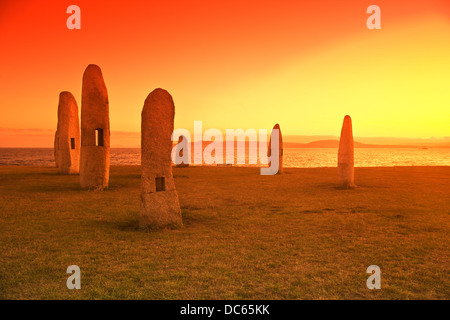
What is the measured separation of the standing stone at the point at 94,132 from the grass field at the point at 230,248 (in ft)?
6.73

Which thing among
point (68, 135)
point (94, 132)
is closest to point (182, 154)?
point (68, 135)

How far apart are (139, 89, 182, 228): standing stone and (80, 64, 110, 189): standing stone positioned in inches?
348

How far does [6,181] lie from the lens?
21.7 meters

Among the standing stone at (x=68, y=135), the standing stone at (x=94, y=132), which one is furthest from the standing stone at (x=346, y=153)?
the standing stone at (x=68, y=135)

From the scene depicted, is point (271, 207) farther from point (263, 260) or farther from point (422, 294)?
point (422, 294)

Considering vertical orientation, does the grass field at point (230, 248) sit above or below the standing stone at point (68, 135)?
below

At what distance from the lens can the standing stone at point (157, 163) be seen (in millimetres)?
10258

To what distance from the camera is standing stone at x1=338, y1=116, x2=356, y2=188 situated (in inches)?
751

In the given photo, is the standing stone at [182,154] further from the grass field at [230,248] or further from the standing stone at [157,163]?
the standing stone at [157,163]

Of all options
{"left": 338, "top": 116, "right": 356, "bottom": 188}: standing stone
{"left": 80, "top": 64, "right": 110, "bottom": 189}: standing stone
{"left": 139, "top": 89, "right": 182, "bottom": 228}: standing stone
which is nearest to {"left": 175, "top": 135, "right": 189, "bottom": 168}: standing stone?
{"left": 80, "top": 64, "right": 110, "bottom": 189}: standing stone

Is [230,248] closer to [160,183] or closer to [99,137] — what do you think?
[160,183]

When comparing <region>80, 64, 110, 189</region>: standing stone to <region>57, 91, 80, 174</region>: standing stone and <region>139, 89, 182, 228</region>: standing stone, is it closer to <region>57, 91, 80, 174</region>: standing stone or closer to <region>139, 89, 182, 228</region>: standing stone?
<region>57, 91, 80, 174</region>: standing stone

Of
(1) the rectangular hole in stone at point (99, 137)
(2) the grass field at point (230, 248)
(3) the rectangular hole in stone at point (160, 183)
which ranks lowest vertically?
(2) the grass field at point (230, 248)
